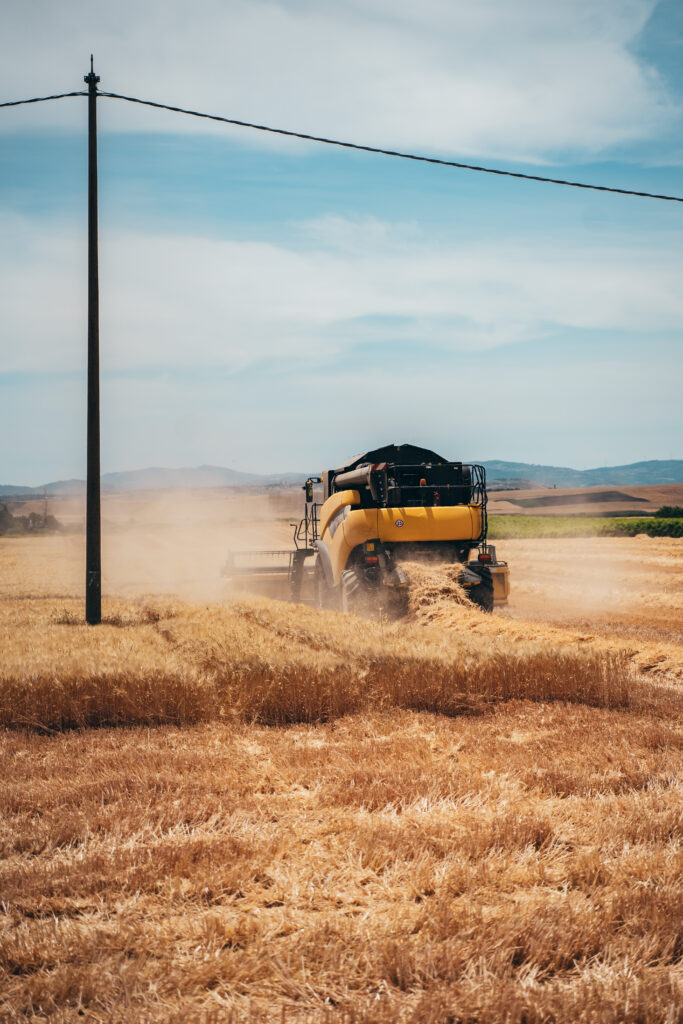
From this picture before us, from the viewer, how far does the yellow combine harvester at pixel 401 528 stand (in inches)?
498

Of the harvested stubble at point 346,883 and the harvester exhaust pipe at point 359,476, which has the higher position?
the harvester exhaust pipe at point 359,476

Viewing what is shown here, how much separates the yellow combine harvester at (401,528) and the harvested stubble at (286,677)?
2.61 meters

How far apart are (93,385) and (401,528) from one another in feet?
19.2

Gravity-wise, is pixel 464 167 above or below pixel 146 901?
above

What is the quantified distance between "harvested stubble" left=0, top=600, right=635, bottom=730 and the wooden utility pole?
348 cm

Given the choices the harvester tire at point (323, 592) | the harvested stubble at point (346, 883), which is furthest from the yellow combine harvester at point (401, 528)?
the harvested stubble at point (346, 883)

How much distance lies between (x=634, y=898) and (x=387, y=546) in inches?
366

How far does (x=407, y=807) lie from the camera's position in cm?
494

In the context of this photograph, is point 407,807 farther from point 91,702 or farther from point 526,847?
point 91,702

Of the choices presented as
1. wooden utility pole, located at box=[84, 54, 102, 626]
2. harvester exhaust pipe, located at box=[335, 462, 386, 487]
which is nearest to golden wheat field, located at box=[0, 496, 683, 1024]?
wooden utility pole, located at box=[84, 54, 102, 626]

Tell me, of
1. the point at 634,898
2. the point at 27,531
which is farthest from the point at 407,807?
the point at 27,531

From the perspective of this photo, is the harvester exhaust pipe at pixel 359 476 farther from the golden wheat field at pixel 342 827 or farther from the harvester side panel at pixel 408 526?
the golden wheat field at pixel 342 827

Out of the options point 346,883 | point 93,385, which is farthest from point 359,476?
point 346,883

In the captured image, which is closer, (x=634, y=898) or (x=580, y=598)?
(x=634, y=898)
